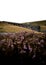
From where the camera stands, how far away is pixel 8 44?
8.00m

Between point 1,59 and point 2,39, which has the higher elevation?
point 2,39

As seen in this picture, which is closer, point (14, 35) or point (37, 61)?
point (37, 61)

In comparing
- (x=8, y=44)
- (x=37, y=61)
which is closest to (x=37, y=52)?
(x=37, y=61)

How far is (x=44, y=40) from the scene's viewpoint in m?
8.29

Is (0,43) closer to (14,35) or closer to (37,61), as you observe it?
(14,35)

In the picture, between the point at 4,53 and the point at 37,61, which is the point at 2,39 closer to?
the point at 4,53

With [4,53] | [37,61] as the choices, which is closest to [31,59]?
[37,61]

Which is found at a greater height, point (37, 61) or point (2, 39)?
point (2, 39)

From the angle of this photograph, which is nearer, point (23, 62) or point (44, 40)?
point (23, 62)

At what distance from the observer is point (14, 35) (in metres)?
8.45

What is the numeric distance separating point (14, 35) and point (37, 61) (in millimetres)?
1317

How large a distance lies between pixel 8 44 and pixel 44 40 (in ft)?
4.19

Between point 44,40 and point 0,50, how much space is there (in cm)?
159

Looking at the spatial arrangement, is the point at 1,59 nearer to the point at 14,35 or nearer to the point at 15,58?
the point at 15,58
